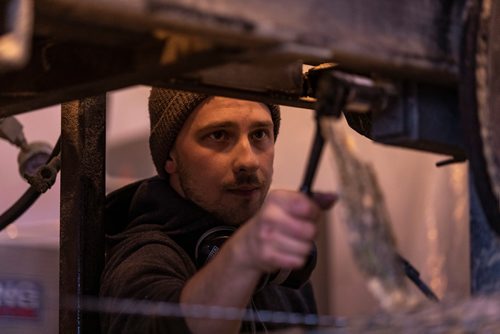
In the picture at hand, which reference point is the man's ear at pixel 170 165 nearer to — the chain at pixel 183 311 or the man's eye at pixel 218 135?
the man's eye at pixel 218 135

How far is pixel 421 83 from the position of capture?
1.02 metres

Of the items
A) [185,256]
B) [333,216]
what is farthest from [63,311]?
[333,216]

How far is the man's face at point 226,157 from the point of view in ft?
5.42

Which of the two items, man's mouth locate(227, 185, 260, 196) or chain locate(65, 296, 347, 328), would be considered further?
man's mouth locate(227, 185, 260, 196)

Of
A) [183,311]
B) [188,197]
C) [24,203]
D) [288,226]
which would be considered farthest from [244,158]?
[288,226]

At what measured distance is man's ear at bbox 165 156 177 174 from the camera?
1.75 m

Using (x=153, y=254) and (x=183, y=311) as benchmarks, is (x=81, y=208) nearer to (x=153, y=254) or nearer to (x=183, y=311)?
(x=153, y=254)

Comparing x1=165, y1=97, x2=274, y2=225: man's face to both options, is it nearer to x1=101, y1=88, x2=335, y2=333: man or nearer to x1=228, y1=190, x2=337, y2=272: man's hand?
x1=101, y1=88, x2=335, y2=333: man

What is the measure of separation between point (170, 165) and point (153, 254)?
12.1 inches

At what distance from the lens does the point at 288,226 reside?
3.03 feet

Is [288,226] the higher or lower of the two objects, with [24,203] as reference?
lower

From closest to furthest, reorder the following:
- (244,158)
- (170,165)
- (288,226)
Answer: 1. (288,226)
2. (244,158)
3. (170,165)

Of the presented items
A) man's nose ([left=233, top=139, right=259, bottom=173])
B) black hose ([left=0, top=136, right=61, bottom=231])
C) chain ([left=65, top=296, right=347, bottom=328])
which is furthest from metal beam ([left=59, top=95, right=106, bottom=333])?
man's nose ([left=233, top=139, right=259, bottom=173])

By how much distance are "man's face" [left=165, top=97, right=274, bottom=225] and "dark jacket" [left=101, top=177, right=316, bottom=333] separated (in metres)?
0.03
